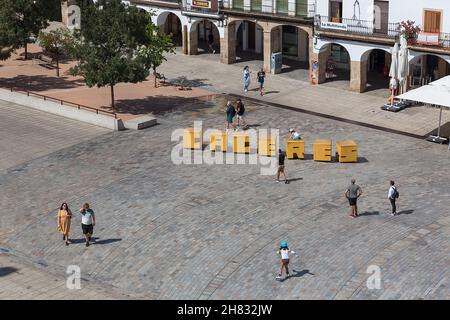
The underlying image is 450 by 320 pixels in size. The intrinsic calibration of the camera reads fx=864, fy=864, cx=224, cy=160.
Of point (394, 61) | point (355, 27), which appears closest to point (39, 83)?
point (355, 27)

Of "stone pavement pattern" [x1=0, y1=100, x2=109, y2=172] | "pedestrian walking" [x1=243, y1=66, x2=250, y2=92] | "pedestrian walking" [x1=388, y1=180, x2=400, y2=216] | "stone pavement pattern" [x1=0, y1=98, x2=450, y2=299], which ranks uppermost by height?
"pedestrian walking" [x1=243, y1=66, x2=250, y2=92]

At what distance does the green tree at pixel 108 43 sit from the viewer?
4603cm

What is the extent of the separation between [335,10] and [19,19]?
20018 millimetres

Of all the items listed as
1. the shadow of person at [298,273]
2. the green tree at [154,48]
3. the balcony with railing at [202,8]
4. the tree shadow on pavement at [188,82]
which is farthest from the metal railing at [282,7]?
the shadow of person at [298,273]

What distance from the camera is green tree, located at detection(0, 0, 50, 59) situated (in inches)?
2122

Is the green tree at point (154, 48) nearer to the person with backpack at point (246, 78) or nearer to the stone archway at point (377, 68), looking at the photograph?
the person with backpack at point (246, 78)

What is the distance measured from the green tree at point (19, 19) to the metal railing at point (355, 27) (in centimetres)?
1780

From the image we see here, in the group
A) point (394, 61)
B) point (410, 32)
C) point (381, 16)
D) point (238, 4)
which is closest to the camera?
point (394, 61)

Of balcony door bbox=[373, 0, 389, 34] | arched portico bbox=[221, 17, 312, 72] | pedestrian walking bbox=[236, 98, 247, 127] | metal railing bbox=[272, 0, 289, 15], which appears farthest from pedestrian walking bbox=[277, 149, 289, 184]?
metal railing bbox=[272, 0, 289, 15]

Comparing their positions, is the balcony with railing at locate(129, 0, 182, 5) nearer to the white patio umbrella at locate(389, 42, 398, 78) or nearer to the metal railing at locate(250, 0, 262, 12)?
the metal railing at locate(250, 0, 262, 12)

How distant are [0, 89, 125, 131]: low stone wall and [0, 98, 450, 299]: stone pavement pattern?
7.00 feet

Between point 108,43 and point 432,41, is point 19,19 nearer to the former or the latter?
point 108,43

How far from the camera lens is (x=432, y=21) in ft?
158
